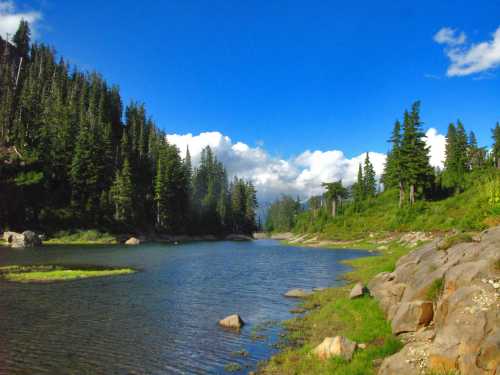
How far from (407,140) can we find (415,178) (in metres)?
10.4

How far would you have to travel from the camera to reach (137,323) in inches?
825

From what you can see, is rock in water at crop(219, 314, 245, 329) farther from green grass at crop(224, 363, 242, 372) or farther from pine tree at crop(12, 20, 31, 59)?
pine tree at crop(12, 20, 31, 59)

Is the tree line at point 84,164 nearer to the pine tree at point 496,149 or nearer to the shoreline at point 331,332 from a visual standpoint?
the shoreline at point 331,332

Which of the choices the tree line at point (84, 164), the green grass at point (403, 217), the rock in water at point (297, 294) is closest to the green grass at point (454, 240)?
the rock in water at point (297, 294)

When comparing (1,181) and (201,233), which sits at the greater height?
(1,181)

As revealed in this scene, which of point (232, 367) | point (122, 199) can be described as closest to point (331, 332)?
point (232, 367)

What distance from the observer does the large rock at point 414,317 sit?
561 inches

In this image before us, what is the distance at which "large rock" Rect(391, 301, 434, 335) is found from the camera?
14.2 meters

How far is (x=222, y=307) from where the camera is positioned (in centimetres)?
2538

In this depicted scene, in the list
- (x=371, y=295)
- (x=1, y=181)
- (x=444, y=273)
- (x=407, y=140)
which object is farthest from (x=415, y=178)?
(x=1, y=181)

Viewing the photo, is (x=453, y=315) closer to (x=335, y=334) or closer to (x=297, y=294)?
(x=335, y=334)

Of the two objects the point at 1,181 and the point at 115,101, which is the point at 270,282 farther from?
the point at 115,101

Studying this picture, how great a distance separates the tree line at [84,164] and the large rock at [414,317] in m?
92.1

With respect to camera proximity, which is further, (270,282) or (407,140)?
(407,140)
